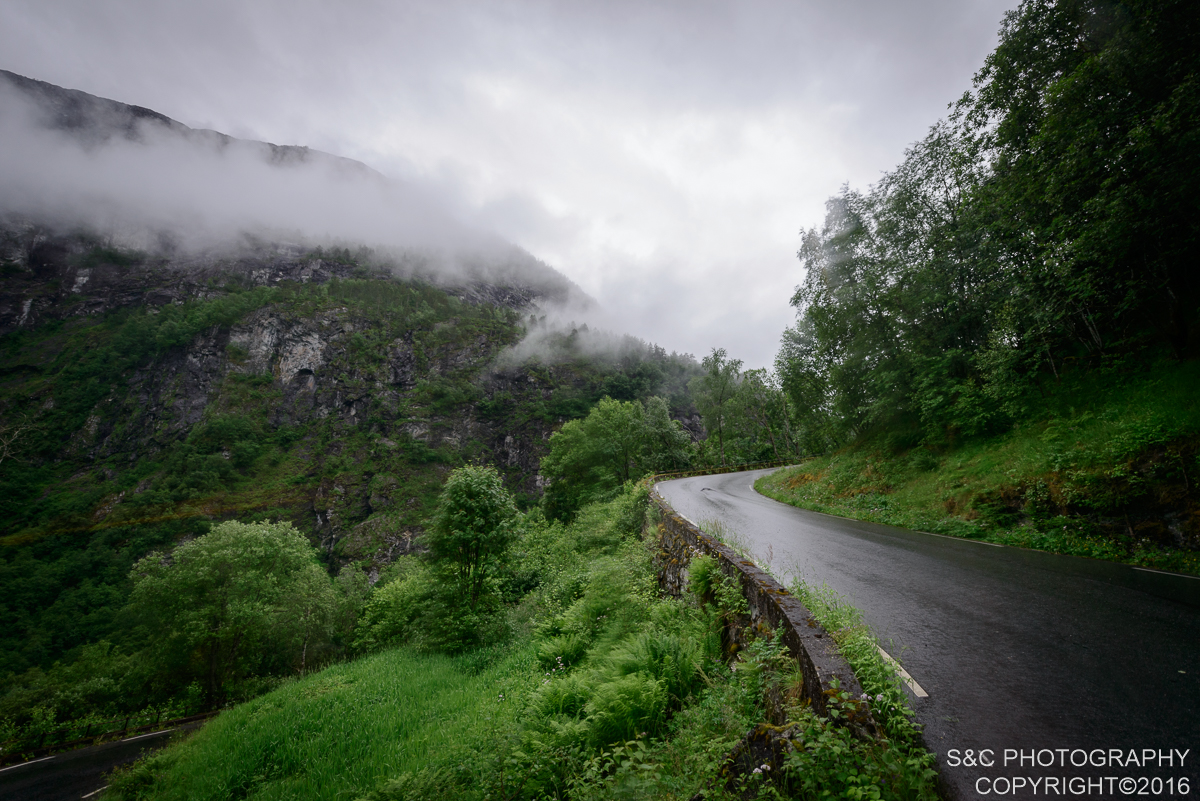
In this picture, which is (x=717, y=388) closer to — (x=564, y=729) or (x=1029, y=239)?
(x=1029, y=239)

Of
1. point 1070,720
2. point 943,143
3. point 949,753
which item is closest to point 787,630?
point 949,753

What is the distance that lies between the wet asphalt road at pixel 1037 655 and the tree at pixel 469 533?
39.1 feet

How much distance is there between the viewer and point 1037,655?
4098 mm

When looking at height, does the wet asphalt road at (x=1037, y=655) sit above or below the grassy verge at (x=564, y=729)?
above

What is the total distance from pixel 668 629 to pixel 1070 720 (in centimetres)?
434

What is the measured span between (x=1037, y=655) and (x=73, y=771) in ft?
118

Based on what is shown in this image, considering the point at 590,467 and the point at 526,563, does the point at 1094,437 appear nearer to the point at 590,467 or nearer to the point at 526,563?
the point at 526,563

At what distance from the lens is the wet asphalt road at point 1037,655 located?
2789 mm

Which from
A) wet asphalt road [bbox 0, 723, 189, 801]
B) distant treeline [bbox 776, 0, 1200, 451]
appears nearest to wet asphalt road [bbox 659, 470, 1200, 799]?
distant treeline [bbox 776, 0, 1200, 451]

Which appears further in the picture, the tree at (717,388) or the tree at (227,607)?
the tree at (717,388)

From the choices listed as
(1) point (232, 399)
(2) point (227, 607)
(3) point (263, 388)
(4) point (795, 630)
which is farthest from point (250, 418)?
(4) point (795, 630)

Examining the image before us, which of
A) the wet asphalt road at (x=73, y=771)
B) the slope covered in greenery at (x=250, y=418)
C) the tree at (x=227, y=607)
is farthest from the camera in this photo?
the slope covered in greenery at (x=250, y=418)

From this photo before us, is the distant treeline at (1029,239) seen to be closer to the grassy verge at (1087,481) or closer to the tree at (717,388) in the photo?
the grassy verge at (1087,481)

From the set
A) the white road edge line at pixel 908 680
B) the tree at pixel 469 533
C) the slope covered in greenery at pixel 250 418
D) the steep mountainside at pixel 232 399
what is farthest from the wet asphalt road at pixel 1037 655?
the slope covered in greenery at pixel 250 418
